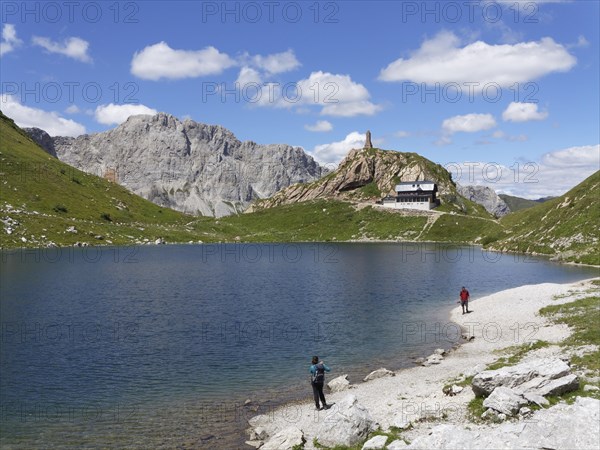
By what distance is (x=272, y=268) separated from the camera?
121125mm

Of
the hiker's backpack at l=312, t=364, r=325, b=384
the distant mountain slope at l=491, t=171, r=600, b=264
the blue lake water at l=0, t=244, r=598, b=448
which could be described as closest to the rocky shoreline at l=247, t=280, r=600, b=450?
the hiker's backpack at l=312, t=364, r=325, b=384

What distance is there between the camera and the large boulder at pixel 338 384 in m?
35.8

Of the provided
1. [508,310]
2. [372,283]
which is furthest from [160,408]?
[372,283]

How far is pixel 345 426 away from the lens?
24781 mm

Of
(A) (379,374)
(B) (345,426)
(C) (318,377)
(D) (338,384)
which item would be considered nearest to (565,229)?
(A) (379,374)

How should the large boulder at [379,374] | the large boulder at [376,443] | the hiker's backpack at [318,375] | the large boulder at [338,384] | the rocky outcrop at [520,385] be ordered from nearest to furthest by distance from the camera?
the large boulder at [376,443] < the rocky outcrop at [520,385] < the hiker's backpack at [318,375] < the large boulder at [338,384] < the large boulder at [379,374]

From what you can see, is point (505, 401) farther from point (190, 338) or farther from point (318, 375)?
point (190, 338)

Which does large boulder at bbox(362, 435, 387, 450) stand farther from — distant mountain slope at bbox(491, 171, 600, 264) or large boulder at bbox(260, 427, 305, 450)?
distant mountain slope at bbox(491, 171, 600, 264)

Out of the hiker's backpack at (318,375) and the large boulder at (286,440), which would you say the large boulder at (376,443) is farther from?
the hiker's backpack at (318,375)

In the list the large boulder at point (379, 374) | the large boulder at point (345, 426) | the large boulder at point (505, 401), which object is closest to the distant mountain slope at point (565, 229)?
the large boulder at point (379, 374)

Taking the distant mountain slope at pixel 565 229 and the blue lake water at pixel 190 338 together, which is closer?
the blue lake water at pixel 190 338

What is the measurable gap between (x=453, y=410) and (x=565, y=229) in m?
130

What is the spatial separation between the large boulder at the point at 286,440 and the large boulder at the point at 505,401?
10306 mm

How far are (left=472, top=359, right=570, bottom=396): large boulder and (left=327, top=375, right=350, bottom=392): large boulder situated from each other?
11048mm
